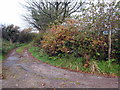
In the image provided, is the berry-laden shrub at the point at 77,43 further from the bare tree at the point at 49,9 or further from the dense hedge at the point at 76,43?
the bare tree at the point at 49,9

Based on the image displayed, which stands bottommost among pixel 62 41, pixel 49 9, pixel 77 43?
pixel 77 43

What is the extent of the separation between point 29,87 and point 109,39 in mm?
4578

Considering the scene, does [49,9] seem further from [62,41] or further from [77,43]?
[77,43]

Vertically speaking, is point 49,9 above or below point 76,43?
above

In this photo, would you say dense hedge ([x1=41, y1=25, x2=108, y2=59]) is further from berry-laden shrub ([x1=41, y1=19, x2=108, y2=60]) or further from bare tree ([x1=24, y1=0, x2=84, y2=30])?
bare tree ([x1=24, y1=0, x2=84, y2=30])

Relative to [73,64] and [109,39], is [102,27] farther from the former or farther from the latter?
[73,64]

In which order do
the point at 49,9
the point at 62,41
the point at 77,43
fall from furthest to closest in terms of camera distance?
the point at 49,9
the point at 62,41
the point at 77,43

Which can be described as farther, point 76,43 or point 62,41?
point 62,41

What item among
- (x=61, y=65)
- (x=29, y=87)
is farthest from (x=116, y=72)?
(x=29, y=87)

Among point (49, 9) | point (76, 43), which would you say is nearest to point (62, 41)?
point (76, 43)

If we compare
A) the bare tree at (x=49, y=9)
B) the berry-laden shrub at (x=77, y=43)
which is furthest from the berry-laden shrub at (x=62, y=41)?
the bare tree at (x=49, y=9)

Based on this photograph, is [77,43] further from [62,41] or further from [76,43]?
[62,41]

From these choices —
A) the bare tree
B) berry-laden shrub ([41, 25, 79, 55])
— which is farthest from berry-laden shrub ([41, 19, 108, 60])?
the bare tree

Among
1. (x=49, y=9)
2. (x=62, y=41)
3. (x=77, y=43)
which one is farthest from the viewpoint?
(x=49, y=9)
